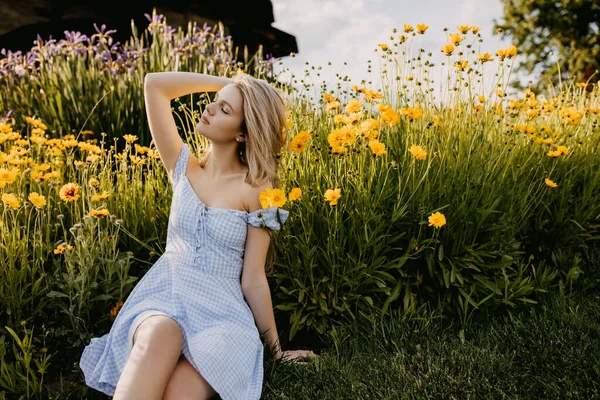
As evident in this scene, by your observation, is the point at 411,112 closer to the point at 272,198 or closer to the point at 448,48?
the point at 448,48

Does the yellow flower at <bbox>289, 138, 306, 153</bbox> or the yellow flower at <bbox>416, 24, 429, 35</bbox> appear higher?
the yellow flower at <bbox>416, 24, 429, 35</bbox>

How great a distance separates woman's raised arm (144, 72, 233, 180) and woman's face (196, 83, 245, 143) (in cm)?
13

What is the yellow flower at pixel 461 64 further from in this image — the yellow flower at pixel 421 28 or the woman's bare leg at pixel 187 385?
the woman's bare leg at pixel 187 385

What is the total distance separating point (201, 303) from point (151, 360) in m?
0.35

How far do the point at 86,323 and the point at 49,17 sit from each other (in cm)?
644

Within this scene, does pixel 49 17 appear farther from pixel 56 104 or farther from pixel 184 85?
pixel 184 85

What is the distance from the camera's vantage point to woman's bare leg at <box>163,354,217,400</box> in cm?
187

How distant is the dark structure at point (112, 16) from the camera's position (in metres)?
7.41

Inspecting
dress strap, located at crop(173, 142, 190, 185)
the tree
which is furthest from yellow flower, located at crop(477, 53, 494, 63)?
the tree

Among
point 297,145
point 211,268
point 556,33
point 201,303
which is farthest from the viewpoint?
point 556,33

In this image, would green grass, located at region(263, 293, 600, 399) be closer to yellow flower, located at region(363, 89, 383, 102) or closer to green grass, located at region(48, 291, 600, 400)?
green grass, located at region(48, 291, 600, 400)

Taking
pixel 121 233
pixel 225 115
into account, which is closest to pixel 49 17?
pixel 121 233

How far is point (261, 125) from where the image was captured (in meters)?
2.33

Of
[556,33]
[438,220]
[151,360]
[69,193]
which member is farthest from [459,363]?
[556,33]
